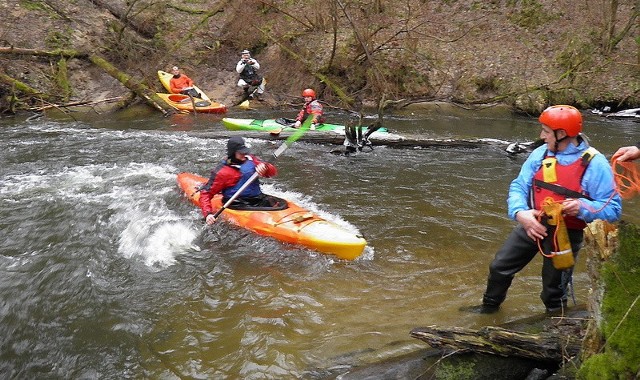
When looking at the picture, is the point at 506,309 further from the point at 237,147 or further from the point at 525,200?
the point at 237,147

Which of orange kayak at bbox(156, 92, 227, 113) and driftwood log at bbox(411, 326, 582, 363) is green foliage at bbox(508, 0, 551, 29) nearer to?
orange kayak at bbox(156, 92, 227, 113)

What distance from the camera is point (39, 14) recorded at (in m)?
15.2

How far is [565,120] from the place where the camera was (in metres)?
2.79

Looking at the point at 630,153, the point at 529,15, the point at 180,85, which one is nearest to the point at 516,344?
the point at 630,153

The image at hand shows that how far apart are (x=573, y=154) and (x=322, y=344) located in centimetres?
202

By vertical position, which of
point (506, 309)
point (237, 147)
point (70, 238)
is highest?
point (237, 147)

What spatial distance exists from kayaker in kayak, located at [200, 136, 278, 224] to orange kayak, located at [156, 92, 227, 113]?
26.1 feet

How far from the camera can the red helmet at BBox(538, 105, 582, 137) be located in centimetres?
279

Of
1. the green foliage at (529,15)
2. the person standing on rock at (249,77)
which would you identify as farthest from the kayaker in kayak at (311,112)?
the green foliage at (529,15)

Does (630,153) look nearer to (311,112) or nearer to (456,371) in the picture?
(456,371)

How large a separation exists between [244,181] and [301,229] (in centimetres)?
103

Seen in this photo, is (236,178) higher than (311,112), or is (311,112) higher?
(311,112)

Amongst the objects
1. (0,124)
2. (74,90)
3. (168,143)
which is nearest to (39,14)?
(74,90)

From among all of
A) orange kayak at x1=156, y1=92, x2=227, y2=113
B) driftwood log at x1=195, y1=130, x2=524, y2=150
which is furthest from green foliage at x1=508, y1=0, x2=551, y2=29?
orange kayak at x1=156, y1=92, x2=227, y2=113
